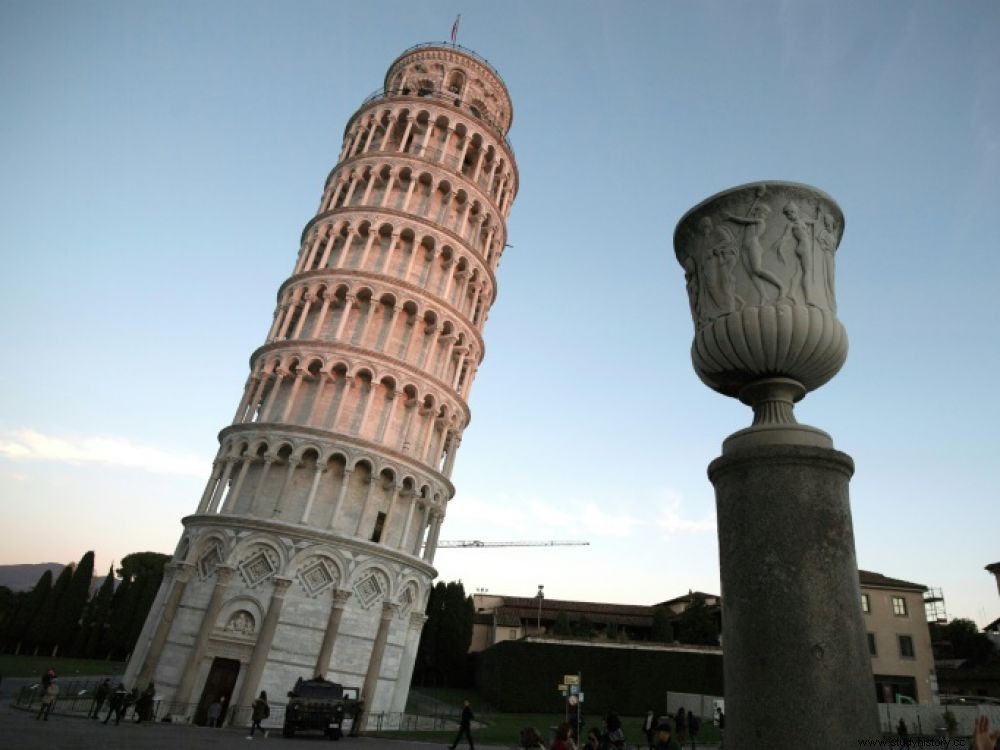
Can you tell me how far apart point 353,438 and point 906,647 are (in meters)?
45.1

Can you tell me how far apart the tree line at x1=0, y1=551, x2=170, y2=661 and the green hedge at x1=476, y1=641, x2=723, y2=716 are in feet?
124

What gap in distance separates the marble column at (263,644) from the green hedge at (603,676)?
19.9m

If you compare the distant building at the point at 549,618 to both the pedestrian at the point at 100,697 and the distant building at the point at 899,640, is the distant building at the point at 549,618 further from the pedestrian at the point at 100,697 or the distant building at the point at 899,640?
the pedestrian at the point at 100,697

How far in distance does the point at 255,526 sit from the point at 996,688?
5820 centimetres

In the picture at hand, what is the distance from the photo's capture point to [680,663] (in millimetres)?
42531

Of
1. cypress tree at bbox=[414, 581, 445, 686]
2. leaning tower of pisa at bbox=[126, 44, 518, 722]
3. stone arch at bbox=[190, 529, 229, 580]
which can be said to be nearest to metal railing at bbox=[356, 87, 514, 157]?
leaning tower of pisa at bbox=[126, 44, 518, 722]

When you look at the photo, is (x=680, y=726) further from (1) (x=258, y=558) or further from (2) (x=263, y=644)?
(1) (x=258, y=558)

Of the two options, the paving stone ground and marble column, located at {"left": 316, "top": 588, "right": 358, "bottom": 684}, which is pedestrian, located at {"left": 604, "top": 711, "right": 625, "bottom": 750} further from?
marble column, located at {"left": 316, "top": 588, "right": 358, "bottom": 684}

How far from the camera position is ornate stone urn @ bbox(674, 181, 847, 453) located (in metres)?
6.02

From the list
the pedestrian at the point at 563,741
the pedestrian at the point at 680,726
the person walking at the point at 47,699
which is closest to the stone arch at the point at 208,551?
the person walking at the point at 47,699

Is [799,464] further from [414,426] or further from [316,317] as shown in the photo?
[316,317]

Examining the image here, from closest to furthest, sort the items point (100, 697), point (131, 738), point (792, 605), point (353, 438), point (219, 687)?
point (792, 605)
point (131, 738)
point (100, 697)
point (219, 687)
point (353, 438)

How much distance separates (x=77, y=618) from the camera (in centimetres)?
6341

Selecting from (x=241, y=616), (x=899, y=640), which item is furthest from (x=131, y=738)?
(x=899, y=640)
